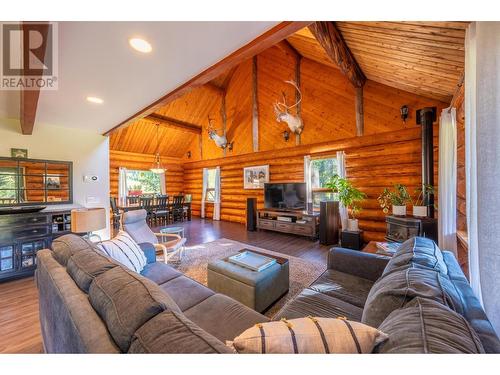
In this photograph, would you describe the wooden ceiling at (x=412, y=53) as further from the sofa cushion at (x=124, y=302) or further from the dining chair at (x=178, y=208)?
the dining chair at (x=178, y=208)

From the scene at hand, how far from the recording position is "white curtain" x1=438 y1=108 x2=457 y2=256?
268 centimetres

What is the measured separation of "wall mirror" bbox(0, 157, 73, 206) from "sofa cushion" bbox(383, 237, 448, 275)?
15.9 ft

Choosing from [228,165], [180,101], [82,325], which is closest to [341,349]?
[82,325]

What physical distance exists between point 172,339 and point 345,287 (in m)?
1.57

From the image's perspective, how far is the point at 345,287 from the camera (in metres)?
1.70

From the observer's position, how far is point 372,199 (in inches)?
166

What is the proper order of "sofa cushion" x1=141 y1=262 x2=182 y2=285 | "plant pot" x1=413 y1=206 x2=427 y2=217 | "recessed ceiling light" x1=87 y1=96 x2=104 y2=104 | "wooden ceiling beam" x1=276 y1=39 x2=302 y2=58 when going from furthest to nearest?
1. "wooden ceiling beam" x1=276 y1=39 x2=302 y2=58
2. "plant pot" x1=413 y1=206 x2=427 y2=217
3. "recessed ceiling light" x1=87 y1=96 x2=104 y2=104
4. "sofa cushion" x1=141 y1=262 x2=182 y2=285

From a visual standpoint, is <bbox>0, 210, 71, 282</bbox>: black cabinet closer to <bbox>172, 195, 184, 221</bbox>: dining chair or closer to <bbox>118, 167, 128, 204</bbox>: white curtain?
<bbox>172, 195, 184, 221</bbox>: dining chair

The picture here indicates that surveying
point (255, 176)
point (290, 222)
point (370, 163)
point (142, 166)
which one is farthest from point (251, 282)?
point (142, 166)

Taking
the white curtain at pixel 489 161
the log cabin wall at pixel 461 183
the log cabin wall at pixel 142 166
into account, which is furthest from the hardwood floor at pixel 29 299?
the log cabin wall at pixel 142 166

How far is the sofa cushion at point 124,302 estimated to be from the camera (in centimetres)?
69

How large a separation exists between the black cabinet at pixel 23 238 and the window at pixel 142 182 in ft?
15.9

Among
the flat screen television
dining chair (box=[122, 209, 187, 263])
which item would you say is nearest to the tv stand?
the flat screen television
